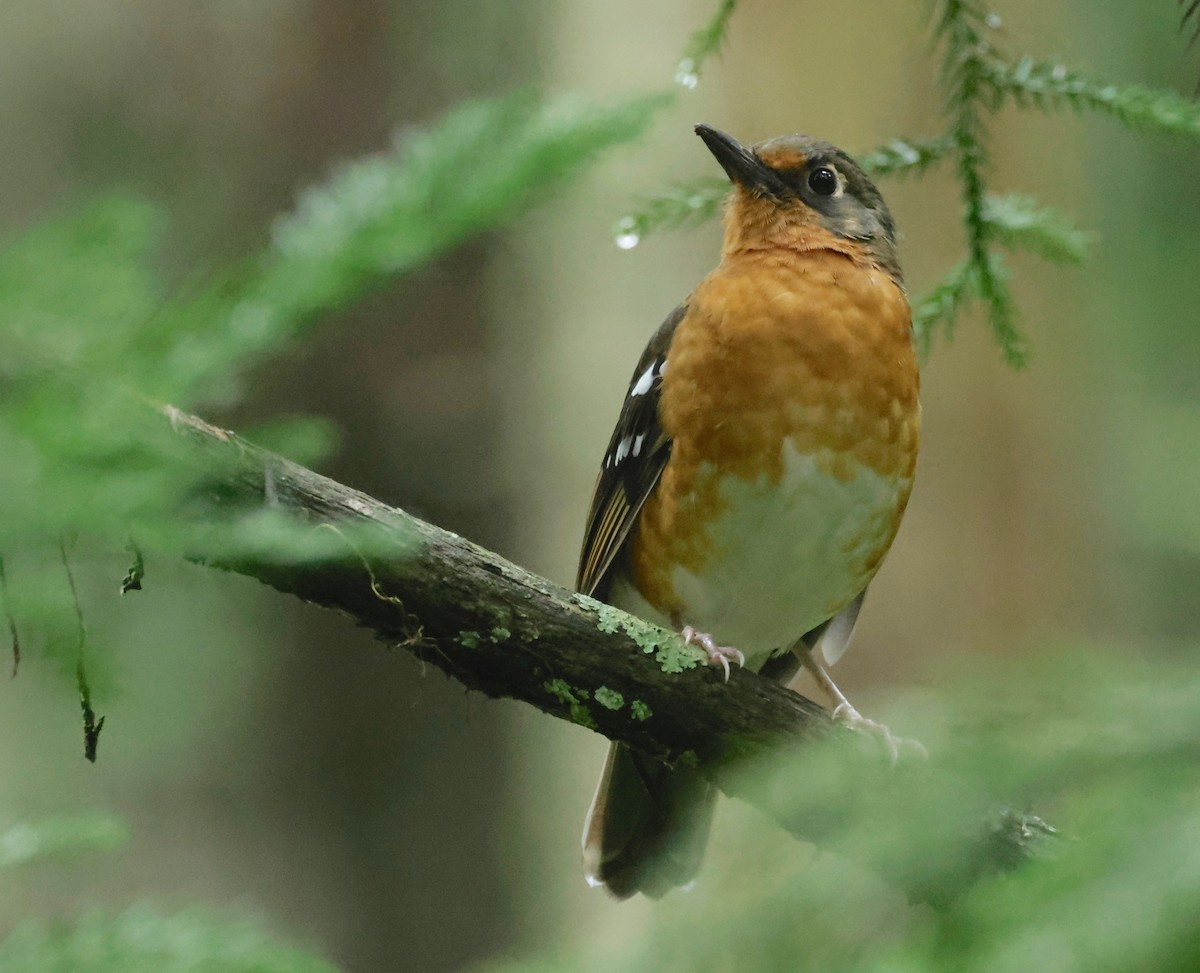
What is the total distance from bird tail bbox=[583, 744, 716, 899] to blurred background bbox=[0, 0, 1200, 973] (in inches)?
39.5

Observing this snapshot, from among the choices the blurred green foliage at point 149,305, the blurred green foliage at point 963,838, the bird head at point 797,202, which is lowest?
the bird head at point 797,202

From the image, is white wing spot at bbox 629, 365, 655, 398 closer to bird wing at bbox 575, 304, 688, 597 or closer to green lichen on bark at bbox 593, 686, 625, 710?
bird wing at bbox 575, 304, 688, 597

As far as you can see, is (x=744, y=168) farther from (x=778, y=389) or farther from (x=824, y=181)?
(x=778, y=389)

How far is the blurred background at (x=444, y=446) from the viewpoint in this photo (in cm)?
477

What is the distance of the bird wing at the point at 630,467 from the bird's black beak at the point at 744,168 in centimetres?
42

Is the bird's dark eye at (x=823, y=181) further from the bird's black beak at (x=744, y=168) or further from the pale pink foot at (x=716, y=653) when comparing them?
the pale pink foot at (x=716, y=653)

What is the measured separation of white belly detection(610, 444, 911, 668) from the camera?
10.8 ft

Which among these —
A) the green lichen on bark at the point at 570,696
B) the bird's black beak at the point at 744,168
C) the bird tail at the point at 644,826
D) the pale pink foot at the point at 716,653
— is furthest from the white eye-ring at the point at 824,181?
the green lichen on bark at the point at 570,696

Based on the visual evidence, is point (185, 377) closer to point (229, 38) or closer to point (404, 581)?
point (404, 581)

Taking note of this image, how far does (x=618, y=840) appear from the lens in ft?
12.4

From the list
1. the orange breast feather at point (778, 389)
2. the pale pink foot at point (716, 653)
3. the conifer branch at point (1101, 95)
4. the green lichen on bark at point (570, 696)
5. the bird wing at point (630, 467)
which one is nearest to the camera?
the conifer branch at point (1101, 95)

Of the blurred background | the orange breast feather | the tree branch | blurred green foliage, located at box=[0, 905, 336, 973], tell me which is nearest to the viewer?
blurred green foliage, located at box=[0, 905, 336, 973]

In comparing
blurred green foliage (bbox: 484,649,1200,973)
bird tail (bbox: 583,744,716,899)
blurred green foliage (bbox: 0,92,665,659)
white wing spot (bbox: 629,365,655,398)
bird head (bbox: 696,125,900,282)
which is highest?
blurred green foliage (bbox: 0,92,665,659)

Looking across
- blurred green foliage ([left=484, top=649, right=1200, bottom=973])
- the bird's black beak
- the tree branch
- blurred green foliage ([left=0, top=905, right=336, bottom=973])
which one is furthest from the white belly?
blurred green foliage ([left=484, top=649, right=1200, bottom=973])
